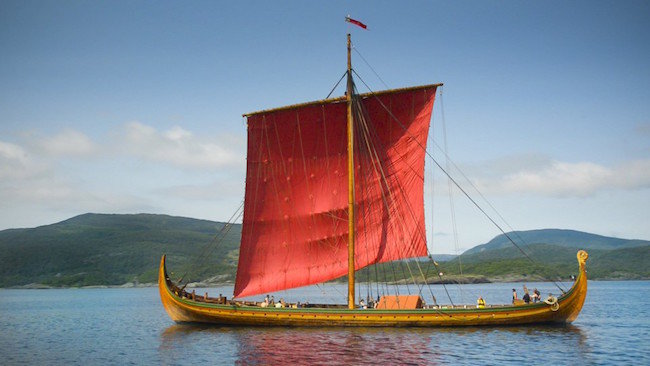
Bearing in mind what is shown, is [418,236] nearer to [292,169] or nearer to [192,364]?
[292,169]

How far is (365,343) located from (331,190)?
43.9 ft

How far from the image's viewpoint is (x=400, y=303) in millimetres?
41906

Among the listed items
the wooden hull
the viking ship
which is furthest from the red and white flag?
the wooden hull

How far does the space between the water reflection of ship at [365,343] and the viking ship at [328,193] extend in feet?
8.13

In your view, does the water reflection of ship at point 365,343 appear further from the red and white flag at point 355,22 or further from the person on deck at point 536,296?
the red and white flag at point 355,22

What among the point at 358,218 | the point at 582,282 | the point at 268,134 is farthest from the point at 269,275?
the point at 582,282

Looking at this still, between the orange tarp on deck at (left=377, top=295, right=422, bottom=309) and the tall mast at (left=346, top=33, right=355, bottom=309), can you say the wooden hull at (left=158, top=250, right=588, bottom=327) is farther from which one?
the tall mast at (left=346, top=33, right=355, bottom=309)

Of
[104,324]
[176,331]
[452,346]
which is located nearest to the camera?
[452,346]

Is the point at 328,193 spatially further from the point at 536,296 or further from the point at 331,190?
the point at 536,296

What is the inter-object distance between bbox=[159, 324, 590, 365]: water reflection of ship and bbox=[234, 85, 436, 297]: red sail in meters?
5.10

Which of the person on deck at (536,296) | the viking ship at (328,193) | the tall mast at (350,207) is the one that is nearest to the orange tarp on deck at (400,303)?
the viking ship at (328,193)

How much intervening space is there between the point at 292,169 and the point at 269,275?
904 cm

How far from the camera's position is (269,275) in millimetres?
45906

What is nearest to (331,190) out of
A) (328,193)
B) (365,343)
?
(328,193)
